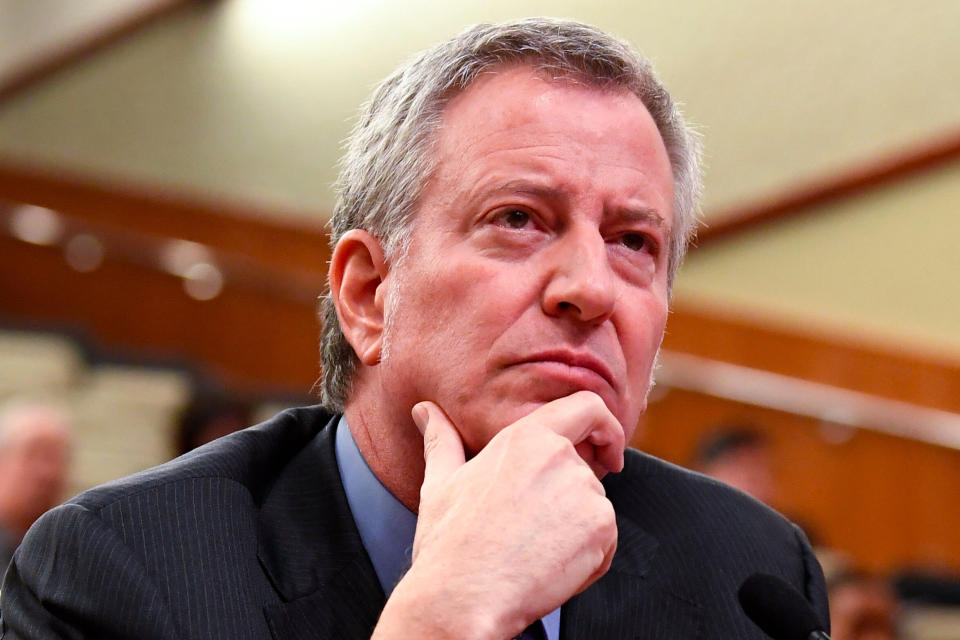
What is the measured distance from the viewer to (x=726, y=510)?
154 centimetres

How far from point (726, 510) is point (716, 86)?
12.3 ft

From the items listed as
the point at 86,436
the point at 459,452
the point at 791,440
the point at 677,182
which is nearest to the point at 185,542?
the point at 459,452

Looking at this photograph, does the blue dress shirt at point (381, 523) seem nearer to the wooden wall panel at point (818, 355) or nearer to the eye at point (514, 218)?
the eye at point (514, 218)

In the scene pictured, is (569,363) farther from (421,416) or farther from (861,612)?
(861,612)

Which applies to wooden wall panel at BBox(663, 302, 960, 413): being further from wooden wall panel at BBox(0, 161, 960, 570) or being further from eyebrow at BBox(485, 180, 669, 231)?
eyebrow at BBox(485, 180, 669, 231)

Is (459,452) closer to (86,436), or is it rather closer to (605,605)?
(605,605)

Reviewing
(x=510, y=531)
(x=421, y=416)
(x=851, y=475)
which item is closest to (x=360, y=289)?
(x=421, y=416)

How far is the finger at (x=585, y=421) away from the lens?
1146 millimetres

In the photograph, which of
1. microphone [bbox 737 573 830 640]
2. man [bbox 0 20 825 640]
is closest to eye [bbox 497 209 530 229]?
man [bbox 0 20 825 640]

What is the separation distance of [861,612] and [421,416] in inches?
96.6

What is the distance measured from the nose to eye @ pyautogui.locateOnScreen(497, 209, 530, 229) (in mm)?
42

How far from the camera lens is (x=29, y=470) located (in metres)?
3.29

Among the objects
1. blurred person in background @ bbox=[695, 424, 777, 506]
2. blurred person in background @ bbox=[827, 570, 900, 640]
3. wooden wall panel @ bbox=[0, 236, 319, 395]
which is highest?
wooden wall panel @ bbox=[0, 236, 319, 395]

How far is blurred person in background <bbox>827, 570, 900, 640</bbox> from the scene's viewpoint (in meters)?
3.31
